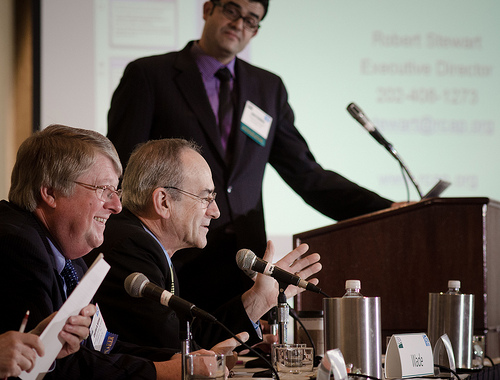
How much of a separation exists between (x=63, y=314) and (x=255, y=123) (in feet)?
6.65

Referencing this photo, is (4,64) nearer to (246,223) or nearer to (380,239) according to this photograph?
(246,223)

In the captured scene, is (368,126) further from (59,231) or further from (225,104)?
(59,231)

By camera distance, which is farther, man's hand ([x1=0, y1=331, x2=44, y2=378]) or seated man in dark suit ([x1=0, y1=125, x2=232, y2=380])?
seated man in dark suit ([x1=0, y1=125, x2=232, y2=380])

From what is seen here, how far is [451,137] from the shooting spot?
447cm

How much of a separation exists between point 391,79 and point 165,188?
2486 mm

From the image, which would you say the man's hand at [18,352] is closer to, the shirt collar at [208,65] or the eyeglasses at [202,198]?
the eyeglasses at [202,198]

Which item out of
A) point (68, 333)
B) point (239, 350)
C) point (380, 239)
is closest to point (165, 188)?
point (239, 350)

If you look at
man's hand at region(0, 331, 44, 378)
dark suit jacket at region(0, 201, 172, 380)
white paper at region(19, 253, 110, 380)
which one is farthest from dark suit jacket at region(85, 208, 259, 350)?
man's hand at region(0, 331, 44, 378)

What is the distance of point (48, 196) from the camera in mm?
1785

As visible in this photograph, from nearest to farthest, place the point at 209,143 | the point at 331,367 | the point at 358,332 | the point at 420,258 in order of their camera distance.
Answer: the point at 331,367, the point at 358,332, the point at 420,258, the point at 209,143

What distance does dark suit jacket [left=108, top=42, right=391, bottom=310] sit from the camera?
9.77 ft

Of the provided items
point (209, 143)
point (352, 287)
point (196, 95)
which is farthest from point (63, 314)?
point (196, 95)

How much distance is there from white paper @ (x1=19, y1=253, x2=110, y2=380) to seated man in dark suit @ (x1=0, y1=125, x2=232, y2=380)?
0.12 m

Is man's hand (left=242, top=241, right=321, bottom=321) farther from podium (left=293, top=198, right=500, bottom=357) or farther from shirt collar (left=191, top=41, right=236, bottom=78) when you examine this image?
shirt collar (left=191, top=41, right=236, bottom=78)
